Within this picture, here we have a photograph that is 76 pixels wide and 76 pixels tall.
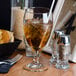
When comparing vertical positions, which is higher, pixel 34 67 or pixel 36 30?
pixel 36 30

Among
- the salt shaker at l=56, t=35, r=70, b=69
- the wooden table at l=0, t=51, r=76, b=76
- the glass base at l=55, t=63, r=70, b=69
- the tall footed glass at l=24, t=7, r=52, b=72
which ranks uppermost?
the tall footed glass at l=24, t=7, r=52, b=72

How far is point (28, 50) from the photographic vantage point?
959 millimetres

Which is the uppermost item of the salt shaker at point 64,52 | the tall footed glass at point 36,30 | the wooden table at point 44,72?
the tall footed glass at point 36,30

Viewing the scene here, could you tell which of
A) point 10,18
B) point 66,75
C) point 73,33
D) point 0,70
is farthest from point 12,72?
point 10,18

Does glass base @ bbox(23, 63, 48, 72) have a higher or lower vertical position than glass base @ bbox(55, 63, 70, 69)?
lower

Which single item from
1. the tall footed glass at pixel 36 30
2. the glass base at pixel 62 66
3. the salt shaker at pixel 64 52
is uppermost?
the tall footed glass at pixel 36 30

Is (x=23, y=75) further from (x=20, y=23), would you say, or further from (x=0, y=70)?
(x=20, y=23)

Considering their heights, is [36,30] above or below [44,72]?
above

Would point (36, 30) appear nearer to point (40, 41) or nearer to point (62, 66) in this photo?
point (40, 41)

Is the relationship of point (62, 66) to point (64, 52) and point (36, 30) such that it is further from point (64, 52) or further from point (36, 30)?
point (36, 30)

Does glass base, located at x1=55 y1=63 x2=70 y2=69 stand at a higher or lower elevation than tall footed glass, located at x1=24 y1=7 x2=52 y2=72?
lower

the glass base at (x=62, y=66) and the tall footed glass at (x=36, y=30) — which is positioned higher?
the tall footed glass at (x=36, y=30)

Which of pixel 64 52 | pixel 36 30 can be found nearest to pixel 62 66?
pixel 64 52

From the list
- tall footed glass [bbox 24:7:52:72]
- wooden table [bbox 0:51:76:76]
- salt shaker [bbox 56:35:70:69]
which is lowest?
wooden table [bbox 0:51:76:76]
